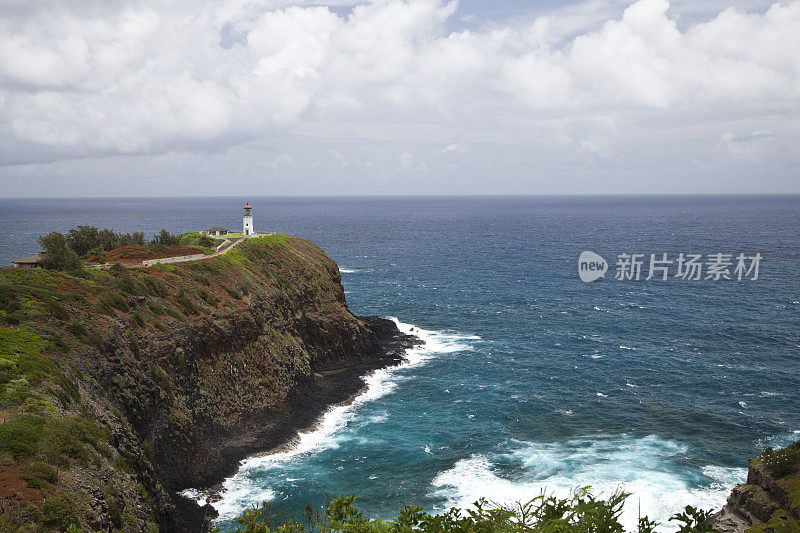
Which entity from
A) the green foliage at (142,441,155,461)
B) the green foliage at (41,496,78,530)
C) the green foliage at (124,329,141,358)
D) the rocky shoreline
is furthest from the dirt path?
the green foliage at (41,496,78,530)

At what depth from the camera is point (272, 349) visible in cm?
5209

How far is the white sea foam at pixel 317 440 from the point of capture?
117 ft

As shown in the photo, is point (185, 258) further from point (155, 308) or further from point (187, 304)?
point (155, 308)

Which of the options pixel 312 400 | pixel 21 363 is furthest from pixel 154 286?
pixel 312 400

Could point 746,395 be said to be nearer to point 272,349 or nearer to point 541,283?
point 272,349

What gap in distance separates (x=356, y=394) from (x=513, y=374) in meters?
18.6

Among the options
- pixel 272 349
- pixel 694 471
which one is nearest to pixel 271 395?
pixel 272 349

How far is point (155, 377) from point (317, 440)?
1465cm

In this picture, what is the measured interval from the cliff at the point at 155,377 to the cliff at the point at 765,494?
3026cm

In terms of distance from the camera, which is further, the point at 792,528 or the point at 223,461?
the point at 223,461

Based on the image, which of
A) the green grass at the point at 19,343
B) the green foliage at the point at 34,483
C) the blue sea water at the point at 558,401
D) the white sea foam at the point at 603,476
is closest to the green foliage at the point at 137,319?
the green grass at the point at 19,343

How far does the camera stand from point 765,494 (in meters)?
26.6

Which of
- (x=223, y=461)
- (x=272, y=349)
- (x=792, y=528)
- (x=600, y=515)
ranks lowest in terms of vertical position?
(x=223, y=461)

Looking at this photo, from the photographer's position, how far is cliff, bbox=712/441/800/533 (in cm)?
2544
